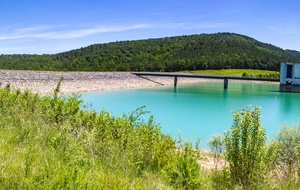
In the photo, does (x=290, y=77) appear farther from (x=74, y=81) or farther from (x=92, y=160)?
(x=92, y=160)

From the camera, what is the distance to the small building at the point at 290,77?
57625mm

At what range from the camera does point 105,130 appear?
756 cm

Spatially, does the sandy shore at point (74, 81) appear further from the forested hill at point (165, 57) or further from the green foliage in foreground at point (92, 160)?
the forested hill at point (165, 57)

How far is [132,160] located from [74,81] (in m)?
42.7

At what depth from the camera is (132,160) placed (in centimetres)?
505

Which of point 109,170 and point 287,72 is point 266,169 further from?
point 287,72

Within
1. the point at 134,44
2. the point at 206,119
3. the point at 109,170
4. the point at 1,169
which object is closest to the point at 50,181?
the point at 1,169

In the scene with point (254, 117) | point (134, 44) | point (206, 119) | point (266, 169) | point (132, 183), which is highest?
point (134, 44)

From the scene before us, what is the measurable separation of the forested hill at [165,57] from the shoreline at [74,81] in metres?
29.2

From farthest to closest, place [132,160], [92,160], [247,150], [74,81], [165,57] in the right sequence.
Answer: [165,57], [74,81], [247,150], [132,160], [92,160]

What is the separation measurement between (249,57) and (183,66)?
90.0 feet

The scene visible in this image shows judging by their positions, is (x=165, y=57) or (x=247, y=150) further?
(x=165, y=57)

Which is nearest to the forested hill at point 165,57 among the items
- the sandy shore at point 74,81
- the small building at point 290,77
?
the sandy shore at point 74,81

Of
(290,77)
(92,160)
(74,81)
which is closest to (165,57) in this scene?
(290,77)
